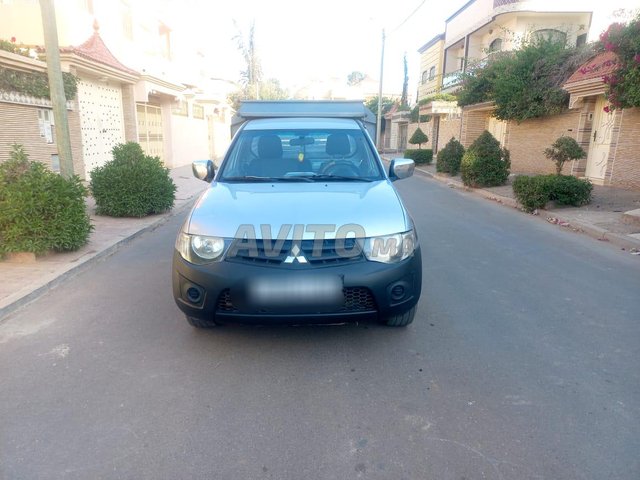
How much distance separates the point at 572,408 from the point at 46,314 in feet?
14.6

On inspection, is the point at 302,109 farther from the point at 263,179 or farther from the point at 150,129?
the point at 150,129

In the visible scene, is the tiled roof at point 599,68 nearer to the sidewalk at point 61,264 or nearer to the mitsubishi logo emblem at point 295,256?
the sidewalk at point 61,264

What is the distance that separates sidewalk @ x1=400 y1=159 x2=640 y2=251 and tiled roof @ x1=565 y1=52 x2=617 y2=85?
113 inches

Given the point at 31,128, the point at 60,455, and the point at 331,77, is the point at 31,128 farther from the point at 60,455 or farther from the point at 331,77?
the point at 331,77

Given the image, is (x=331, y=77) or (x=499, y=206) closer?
(x=499, y=206)

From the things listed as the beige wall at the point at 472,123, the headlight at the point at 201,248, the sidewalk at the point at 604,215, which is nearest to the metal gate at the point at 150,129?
the sidewalk at the point at 604,215

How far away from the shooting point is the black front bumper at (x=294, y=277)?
3.25 meters

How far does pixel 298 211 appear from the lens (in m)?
3.47

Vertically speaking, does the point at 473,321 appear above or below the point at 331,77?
below

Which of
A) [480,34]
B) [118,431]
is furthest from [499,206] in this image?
[480,34]

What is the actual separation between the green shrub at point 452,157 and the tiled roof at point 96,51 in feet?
37.6

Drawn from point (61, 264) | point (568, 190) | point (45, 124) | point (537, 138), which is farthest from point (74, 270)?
point (537, 138)

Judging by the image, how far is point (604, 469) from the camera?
2439 mm

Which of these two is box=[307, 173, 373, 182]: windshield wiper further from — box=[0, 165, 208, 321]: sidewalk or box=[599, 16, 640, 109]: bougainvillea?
box=[599, 16, 640, 109]: bougainvillea
